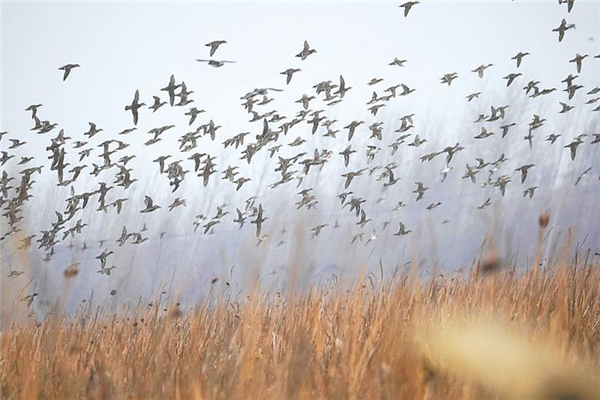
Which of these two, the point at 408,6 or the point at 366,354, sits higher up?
the point at 408,6

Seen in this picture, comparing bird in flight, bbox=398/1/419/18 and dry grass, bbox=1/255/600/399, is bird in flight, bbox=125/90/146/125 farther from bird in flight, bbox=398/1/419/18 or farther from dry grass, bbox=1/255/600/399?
dry grass, bbox=1/255/600/399

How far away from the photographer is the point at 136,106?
12.4 metres

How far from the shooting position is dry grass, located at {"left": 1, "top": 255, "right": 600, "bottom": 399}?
2535 millimetres

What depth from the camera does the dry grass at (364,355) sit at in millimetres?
2535

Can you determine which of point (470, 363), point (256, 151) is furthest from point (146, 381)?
point (256, 151)

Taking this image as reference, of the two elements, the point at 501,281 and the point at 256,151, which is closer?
the point at 501,281

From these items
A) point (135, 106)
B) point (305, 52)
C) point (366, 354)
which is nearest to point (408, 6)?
point (305, 52)

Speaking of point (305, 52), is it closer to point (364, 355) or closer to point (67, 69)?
point (67, 69)

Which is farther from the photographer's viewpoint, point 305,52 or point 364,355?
point 305,52

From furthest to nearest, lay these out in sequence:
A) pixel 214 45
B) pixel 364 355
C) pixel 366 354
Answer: pixel 214 45 < pixel 366 354 < pixel 364 355

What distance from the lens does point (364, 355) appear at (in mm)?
2656

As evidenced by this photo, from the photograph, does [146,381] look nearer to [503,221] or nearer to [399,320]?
[399,320]

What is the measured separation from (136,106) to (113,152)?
5.93ft

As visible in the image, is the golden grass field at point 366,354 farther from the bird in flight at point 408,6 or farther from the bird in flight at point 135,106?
the bird in flight at point 408,6
